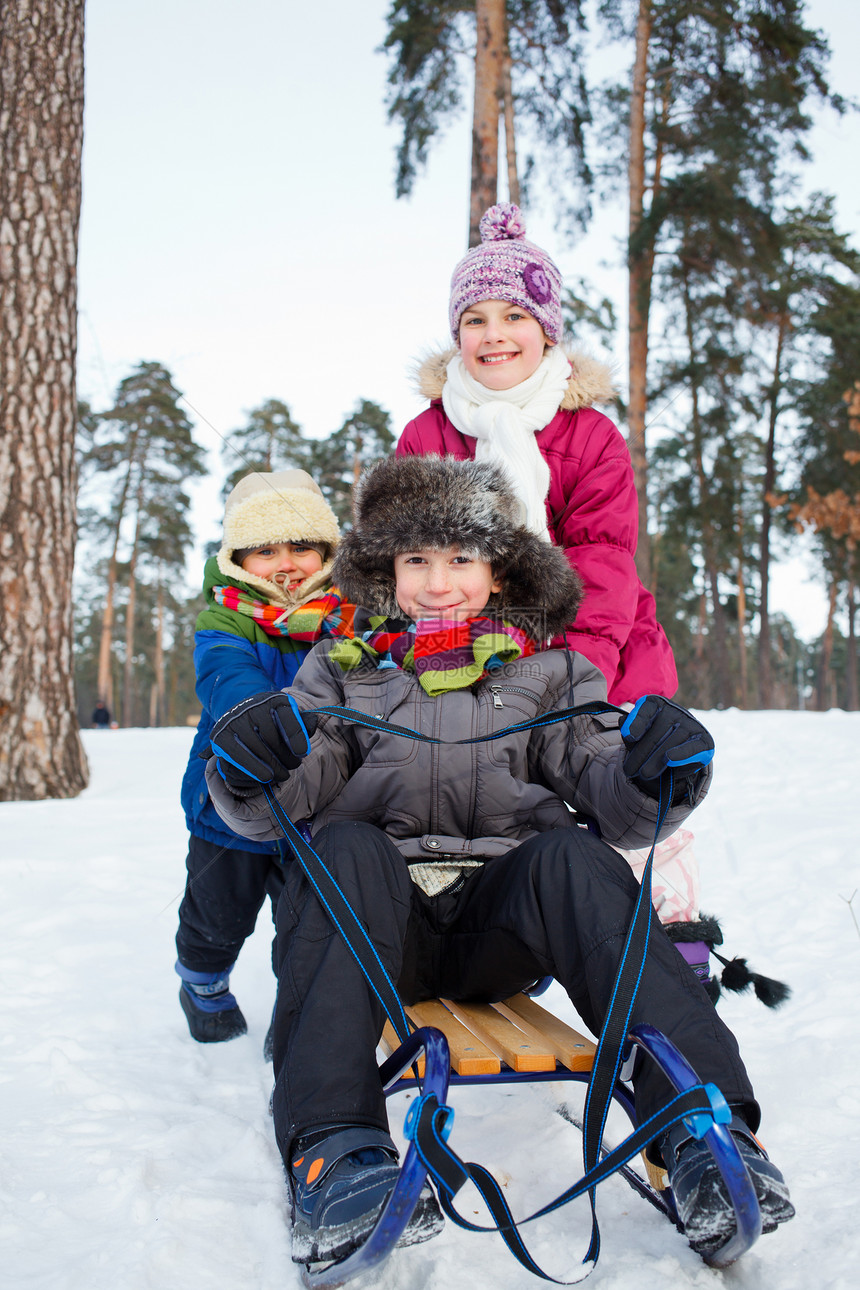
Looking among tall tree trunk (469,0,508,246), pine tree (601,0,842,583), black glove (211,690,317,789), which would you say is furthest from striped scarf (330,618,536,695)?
pine tree (601,0,842,583)

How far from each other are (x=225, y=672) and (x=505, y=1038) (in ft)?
4.25

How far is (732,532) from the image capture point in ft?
60.1

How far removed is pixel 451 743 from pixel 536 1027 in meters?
0.62

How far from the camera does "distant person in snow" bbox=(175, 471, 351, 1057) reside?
2.66 m

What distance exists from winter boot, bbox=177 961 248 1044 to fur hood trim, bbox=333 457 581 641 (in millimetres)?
1250

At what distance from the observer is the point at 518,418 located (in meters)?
2.59

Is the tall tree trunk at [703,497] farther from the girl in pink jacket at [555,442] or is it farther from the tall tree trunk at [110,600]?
the tall tree trunk at [110,600]

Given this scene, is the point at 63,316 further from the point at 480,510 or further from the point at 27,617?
the point at 480,510

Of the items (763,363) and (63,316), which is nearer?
(63,316)

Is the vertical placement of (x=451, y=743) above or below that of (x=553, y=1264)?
above

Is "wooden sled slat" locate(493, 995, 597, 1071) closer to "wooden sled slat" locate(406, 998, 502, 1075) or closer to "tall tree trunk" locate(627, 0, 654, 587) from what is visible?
"wooden sled slat" locate(406, 998, 502, 1075)

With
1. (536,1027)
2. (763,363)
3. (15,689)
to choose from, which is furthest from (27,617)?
(763,363)

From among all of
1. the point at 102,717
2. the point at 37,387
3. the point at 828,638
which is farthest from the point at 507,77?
the point at 828,638

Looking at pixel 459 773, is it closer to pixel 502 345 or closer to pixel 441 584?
pixel 441 584
